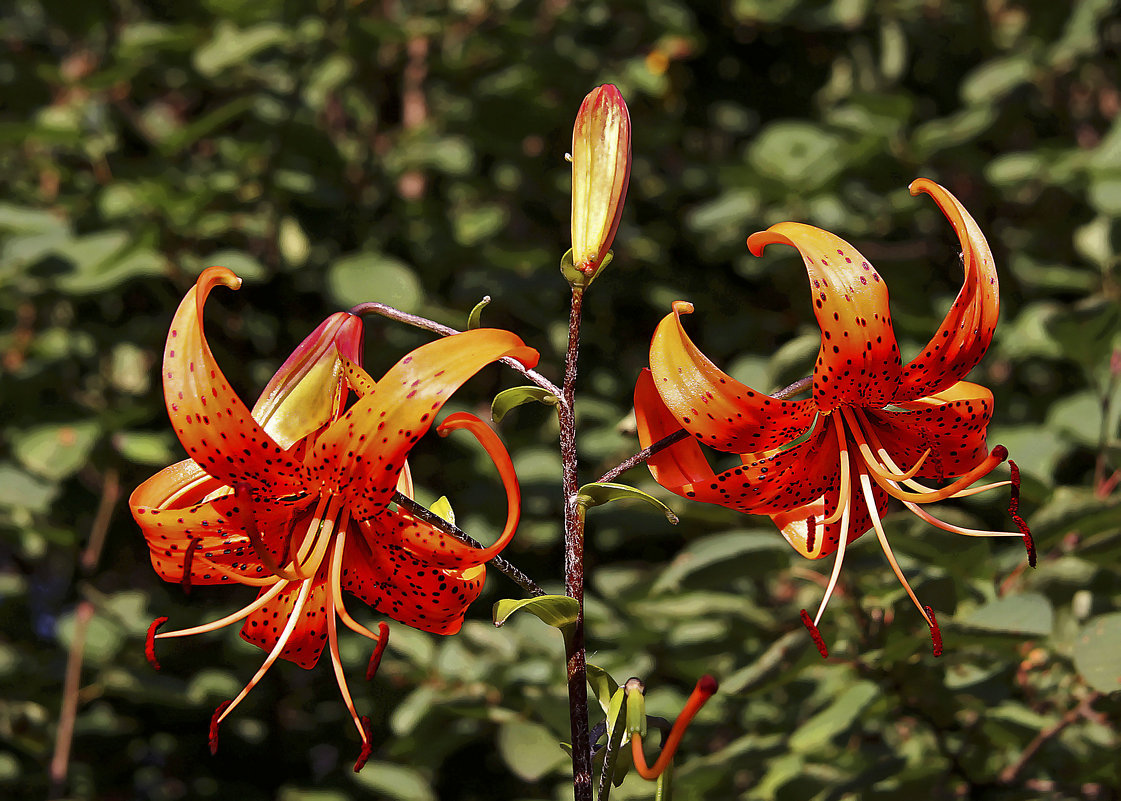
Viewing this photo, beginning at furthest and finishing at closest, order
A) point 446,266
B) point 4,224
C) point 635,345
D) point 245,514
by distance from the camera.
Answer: point 635,345 → point 446,266 → point 4,224 → point 245,514

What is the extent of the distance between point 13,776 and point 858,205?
72.8 inches

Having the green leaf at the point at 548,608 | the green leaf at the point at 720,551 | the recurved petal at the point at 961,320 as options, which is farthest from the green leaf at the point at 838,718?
the green leaf at the point at 548,608

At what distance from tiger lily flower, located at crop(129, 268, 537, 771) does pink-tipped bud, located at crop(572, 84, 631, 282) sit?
0.48 feet

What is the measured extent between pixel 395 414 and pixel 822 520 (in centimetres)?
48

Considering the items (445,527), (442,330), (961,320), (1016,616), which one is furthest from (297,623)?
(1016,616)

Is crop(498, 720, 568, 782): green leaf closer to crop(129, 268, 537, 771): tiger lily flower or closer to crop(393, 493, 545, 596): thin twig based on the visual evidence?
crop(129, 268, 537, 771): tiger lily flower

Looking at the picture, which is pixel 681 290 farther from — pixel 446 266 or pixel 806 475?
pixel 806 475

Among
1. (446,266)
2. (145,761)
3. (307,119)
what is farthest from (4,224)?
(145,761)

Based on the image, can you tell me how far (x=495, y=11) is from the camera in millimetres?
1876

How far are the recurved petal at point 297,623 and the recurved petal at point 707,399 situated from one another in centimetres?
34

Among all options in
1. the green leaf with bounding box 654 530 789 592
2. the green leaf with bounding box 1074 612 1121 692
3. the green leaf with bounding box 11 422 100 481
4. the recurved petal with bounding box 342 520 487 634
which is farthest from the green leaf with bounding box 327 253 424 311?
the green leaf with bounding box 1074 612 1121 692

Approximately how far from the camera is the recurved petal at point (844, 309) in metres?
→ 0.75

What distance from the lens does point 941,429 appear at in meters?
0.96

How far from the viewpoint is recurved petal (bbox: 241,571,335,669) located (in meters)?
0.88
